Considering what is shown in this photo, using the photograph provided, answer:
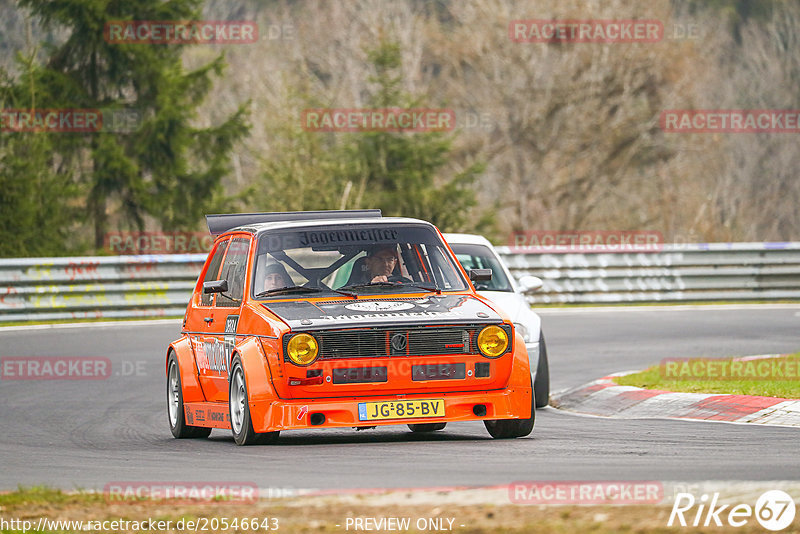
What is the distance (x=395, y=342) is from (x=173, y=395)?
284 cm

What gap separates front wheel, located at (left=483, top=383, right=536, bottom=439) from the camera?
9.92 m

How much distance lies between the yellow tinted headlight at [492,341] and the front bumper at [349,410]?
10.5 inches

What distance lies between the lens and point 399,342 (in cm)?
945

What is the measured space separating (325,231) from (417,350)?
155 centimetres

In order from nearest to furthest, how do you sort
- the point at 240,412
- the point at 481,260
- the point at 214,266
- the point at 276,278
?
the point at 240,412, the point at 276,278, the point at 214,266, the point at 481,260

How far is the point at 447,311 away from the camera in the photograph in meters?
9.76

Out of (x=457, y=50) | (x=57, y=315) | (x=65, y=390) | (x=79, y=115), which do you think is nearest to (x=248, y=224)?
(x=65, y=390)

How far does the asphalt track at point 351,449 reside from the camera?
305 inches

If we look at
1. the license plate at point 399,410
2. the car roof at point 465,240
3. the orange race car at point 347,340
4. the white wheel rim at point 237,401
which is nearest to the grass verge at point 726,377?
the car roof at point 465,240

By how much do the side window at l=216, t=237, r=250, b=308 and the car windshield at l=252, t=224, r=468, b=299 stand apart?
0.26m

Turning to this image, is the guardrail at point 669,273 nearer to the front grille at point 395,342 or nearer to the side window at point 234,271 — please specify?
the side window at point 234,271

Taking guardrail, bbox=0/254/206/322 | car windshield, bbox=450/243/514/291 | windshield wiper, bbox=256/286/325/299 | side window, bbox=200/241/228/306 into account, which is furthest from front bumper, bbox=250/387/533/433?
guardrail, bbox=0/254/206/322

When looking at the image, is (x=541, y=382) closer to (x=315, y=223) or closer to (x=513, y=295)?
(x=513, y=295)

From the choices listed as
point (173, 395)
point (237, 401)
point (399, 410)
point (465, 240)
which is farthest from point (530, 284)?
point (399, 410)
